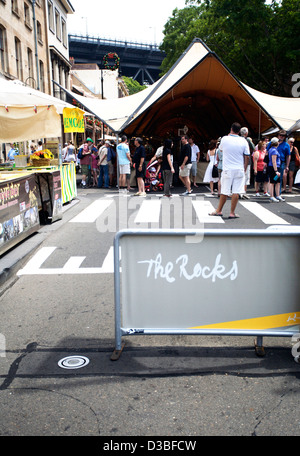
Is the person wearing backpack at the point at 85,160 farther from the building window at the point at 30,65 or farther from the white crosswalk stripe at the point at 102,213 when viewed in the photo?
the building window at the point at 30,65

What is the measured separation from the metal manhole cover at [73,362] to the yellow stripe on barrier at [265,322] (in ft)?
3.18

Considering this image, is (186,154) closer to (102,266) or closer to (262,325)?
(102,266)

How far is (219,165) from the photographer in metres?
12.3

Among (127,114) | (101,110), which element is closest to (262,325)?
(127,114)

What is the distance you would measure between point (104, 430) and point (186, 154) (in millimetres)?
11249

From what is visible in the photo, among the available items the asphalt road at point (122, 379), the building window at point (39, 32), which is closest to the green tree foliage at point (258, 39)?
the building window at point (39, 32)

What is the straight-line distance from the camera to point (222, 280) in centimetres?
369

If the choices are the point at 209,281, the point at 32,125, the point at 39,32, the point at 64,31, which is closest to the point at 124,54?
the point at 64,31

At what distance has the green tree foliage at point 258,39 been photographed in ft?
80.2

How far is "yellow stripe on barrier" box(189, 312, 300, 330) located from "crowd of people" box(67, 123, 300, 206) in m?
6.08

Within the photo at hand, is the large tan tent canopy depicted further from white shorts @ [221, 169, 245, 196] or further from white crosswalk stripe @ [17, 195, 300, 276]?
white shorts @ [221, 169, 245, 196]

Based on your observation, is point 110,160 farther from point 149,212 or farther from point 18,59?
point 18,59

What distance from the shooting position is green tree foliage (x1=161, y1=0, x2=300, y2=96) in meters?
24.5

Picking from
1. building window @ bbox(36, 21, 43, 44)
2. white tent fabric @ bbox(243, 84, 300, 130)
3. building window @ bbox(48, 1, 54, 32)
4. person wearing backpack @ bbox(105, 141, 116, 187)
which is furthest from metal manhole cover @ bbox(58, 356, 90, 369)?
building window @ bbox(48, 1, 54, 32)
